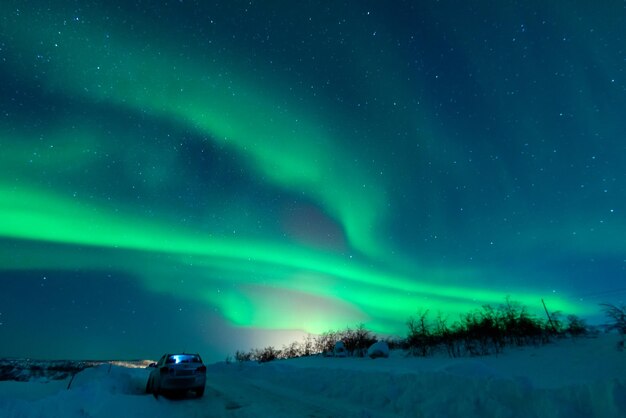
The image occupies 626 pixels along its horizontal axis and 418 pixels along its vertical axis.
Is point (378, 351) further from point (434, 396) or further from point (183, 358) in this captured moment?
point (434, 396)

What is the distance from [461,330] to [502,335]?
217 centimetres

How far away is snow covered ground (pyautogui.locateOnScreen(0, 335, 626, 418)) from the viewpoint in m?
6.15

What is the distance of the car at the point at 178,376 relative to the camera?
11.4 metres

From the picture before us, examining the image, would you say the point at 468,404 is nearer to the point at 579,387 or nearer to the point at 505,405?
the point at 505,405

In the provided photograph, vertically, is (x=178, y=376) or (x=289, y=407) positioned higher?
(x=178, y=376)

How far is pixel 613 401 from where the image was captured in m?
5.52

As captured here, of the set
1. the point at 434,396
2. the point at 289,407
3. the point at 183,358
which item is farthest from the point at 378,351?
the point at 434,396

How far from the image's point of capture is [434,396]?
318 inches

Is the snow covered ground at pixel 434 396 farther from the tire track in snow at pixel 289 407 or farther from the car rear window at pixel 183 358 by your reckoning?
the car rear window at pixel 183 358

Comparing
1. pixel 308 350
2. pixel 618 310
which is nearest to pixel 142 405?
pixel 618 310

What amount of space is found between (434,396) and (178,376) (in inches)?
344

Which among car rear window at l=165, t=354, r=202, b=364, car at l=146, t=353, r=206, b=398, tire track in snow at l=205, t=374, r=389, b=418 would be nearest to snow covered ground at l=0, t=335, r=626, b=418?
tire track in snow at l=205, t=374, r=389, b=418

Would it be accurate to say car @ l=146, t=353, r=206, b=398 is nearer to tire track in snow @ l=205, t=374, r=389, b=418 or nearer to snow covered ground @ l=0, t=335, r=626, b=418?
snow covered ground @ l=0, t=335, r=626, b=418

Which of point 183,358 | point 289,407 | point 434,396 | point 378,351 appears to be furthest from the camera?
point 378,351
